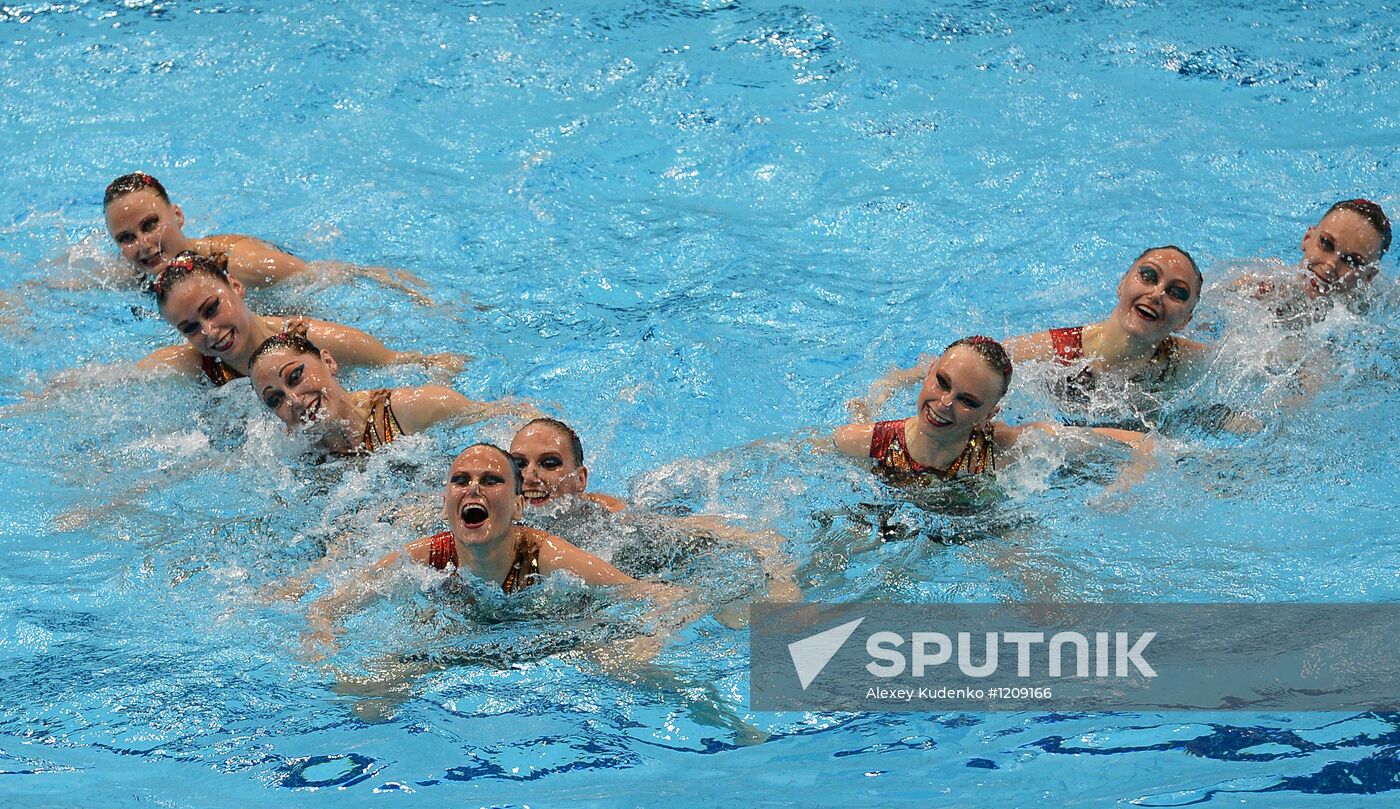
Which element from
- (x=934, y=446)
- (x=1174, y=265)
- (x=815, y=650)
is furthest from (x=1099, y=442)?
(x=815, y=650)

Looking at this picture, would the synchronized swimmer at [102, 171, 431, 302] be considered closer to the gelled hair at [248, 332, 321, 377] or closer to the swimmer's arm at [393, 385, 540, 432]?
the gelled hair at [248, 332, 321, 377]

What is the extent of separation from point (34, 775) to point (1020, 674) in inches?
143

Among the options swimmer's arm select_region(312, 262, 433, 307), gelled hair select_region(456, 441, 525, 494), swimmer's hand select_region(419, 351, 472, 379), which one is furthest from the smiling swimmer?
swimmer's arm select_region(312, 262, 433, 307)

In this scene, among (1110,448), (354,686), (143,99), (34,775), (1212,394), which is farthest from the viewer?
(143,99)

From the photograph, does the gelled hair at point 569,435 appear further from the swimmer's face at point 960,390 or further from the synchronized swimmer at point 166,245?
the synchronized swimmer at point 166,245

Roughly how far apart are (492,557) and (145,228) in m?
3.44

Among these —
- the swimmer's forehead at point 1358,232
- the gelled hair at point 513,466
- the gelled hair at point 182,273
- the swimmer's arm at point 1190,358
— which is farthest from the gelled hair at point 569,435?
the swimmer's forehead at point 1358,232

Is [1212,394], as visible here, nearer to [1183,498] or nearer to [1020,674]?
[1183,498]

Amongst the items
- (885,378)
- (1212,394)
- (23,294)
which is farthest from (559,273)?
(1212,394)

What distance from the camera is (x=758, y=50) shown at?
10312 millimetres

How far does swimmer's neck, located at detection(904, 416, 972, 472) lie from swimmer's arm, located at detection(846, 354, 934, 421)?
1.43 feet

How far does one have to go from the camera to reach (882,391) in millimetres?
6254

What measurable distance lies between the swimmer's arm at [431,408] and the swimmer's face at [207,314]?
0.89 metres

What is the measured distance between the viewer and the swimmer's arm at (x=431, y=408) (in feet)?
20.4
